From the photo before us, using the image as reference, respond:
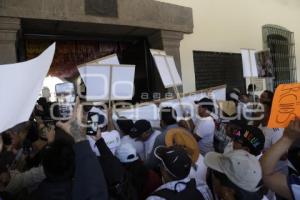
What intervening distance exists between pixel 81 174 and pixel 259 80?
691cm

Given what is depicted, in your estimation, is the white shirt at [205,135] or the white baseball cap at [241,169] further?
the white shirt at [205,135]

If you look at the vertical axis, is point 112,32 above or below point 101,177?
above

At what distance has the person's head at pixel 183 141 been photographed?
9.10 feet

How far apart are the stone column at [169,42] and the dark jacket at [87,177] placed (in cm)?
405

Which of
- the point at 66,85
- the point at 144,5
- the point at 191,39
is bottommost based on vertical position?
the point at 66,85

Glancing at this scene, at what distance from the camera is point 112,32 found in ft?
Answer: 18.8

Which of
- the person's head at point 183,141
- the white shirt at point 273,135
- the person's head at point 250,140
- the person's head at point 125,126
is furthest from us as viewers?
the person's head at point 125,126

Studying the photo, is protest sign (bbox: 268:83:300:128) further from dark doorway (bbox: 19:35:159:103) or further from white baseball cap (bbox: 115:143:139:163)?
dark doorway (bbox: 19:35:159:103)

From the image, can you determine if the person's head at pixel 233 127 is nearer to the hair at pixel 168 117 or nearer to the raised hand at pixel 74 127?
the hair at pixel 168 117

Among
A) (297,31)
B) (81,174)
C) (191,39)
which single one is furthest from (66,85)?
(297,31)

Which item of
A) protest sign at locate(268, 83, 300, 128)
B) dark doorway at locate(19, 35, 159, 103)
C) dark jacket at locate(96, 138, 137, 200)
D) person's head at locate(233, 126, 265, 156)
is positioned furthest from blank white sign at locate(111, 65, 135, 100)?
dark doorway at locate(19, 35, 159, 103)

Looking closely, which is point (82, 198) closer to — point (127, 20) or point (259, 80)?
point (127, 20)

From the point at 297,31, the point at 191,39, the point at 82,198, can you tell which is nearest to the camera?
the point at 82,198

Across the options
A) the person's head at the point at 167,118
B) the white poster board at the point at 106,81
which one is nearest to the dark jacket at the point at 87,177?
the white poster board at the point at 106,81
